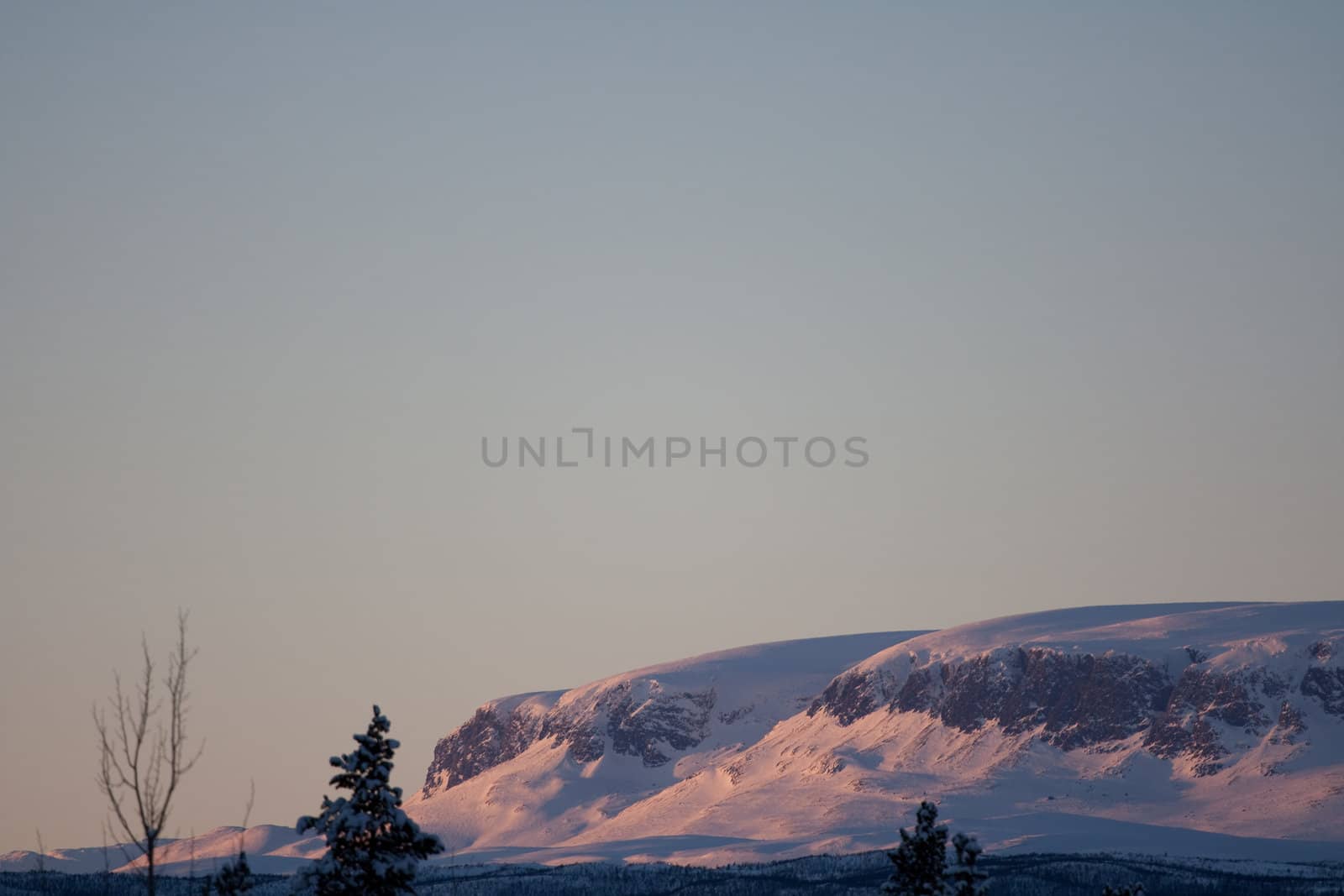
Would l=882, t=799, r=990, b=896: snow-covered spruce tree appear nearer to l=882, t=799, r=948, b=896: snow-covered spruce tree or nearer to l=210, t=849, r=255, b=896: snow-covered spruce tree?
l=882, t=799, r=948, b=896: snow-covered spruce tree

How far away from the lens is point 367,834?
58156 millimetres

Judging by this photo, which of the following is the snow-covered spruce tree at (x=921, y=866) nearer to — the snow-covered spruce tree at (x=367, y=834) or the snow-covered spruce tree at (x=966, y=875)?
the snow-covered spruce tree at (x=966, y=875)

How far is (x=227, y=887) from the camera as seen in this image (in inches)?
2539

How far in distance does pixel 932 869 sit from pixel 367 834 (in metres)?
25.1

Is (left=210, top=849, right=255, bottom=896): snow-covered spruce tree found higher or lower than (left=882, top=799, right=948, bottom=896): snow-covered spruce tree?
higher

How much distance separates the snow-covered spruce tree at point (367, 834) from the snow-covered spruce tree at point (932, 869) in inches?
889

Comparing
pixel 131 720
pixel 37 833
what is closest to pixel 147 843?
pixel 131 720

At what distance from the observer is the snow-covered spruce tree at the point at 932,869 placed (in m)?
74.0

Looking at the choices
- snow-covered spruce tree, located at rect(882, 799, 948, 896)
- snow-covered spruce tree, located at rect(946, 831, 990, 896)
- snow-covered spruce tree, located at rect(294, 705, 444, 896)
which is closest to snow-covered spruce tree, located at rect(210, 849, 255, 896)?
snow-covered spruce tree, located at rect(294, 705, 444, 896)

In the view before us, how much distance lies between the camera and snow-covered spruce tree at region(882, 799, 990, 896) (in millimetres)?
74000

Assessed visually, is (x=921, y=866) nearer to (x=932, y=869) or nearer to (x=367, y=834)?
(x=932, y=869)

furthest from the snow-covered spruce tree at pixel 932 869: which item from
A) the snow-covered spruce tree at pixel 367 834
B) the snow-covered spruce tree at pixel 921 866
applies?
the snow-covered spruce tree at pixel 367 834

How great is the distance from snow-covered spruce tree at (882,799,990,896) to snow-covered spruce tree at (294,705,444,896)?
22.6 metres

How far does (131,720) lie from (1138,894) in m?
52.4
